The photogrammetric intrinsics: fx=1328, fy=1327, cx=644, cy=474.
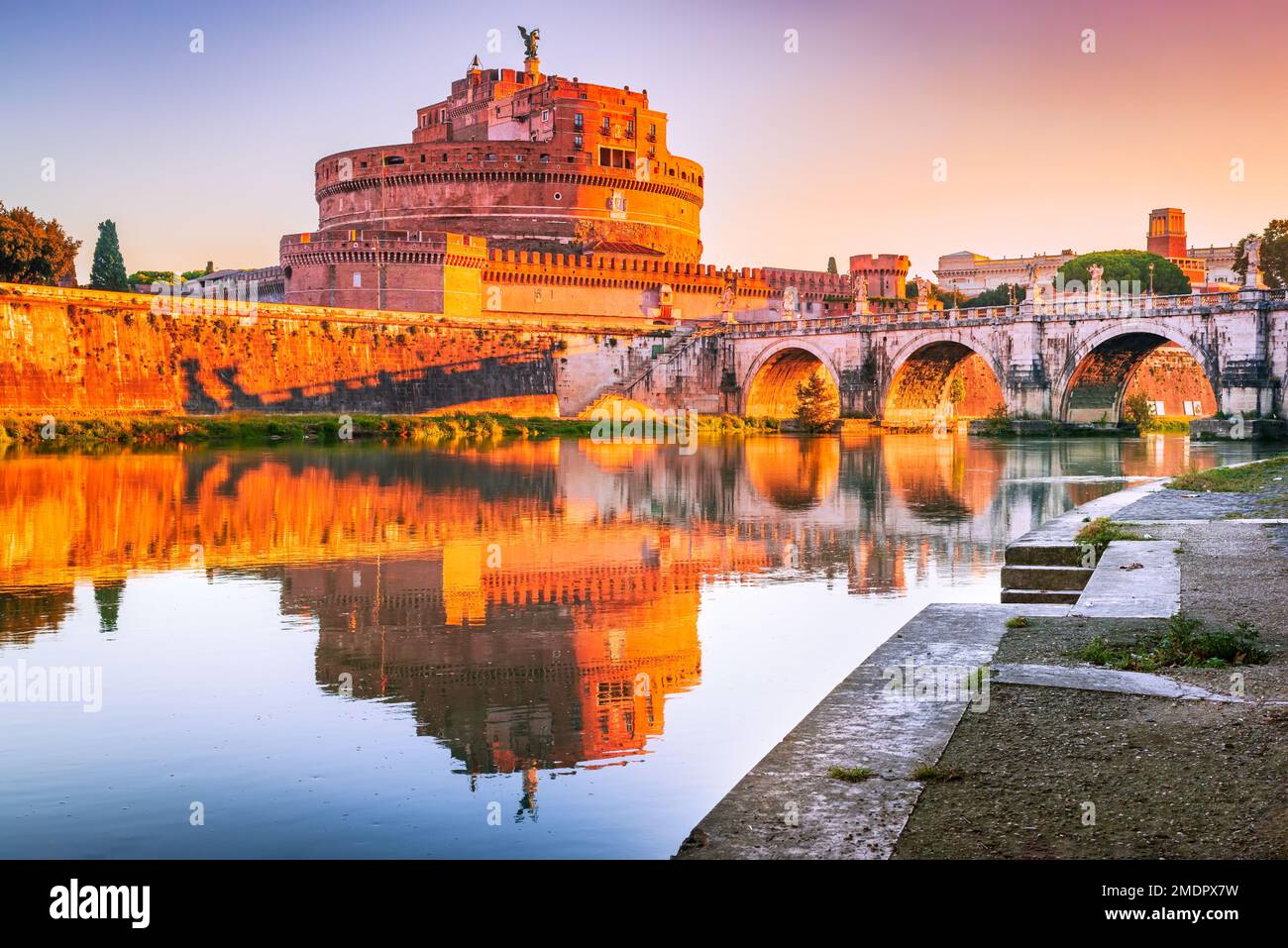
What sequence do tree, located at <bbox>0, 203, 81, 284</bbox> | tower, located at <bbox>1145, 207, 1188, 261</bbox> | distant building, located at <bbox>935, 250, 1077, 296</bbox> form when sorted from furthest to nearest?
1. distant building, located at <bbox>935, 250, 1077, 296</bbox>
2. tower, located at <bbox>1145, 207, 1188, 261</bbox>
3. tree, located at <bbox>0, 203, 81, 284</bbox>

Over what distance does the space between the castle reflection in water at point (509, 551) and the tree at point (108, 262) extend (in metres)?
46.9

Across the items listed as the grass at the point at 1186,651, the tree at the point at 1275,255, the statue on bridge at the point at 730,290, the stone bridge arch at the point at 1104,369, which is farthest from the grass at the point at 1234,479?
the tree at the point at 1275,255

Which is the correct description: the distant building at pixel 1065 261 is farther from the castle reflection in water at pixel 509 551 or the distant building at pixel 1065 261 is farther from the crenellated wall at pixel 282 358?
the castle reflection in water at pixel 509 551

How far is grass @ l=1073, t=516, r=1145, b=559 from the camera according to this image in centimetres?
1101

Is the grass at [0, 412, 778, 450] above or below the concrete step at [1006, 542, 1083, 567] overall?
above

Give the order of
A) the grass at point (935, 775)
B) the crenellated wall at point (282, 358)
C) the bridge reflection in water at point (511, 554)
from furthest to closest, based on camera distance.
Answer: the crenellated wall at point (282, 358)
the bridge reflection in water at point (511, 554)
the grass at point (935, 775)

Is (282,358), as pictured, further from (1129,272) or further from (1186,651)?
(1129,272)

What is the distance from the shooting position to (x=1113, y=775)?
186 inches

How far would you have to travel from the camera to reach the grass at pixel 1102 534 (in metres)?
11.0

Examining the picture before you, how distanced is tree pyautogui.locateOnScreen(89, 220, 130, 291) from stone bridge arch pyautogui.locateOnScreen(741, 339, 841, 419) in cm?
3555

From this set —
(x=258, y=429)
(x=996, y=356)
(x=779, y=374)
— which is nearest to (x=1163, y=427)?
(x=996, y=356)

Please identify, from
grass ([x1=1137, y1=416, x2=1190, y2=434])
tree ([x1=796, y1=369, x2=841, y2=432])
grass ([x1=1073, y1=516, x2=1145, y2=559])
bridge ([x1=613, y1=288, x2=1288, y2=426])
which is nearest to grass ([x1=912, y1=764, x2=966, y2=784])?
grass ([x1=1073, y1=516, x2=1145, y2=559])

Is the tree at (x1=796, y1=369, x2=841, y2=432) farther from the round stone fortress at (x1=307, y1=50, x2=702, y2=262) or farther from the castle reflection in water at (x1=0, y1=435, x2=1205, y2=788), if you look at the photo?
the castle reflection in water at (x1=0, y1=435, x2=1205, y2=788)
